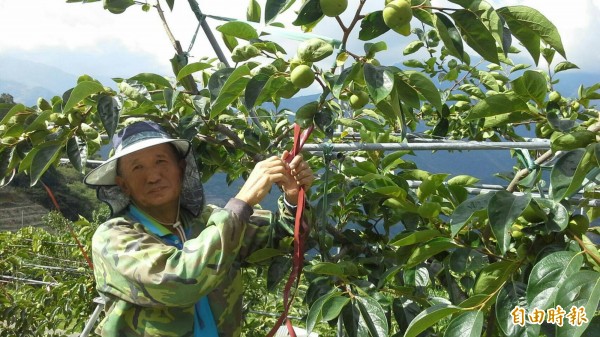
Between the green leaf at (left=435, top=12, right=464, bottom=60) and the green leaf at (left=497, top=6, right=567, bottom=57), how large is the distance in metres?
0.07

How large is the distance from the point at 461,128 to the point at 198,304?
1237 millimetres

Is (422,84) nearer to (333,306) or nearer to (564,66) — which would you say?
(333,306)

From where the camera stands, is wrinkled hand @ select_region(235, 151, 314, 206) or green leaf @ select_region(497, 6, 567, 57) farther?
wrinkled hand @ select_region(235, 151, 314, 206)

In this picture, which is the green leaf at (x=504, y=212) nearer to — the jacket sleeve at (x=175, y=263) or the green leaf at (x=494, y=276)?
the green leaf at (x=494, y=276)

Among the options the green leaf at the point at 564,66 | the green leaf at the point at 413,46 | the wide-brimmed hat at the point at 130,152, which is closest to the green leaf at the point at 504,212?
the wide-brimmed hat at the point at 130,152

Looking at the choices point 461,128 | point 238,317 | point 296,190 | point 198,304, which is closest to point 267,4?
point 296,190

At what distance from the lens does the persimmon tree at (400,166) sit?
33.0 inches

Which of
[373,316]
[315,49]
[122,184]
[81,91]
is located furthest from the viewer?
[122,184]

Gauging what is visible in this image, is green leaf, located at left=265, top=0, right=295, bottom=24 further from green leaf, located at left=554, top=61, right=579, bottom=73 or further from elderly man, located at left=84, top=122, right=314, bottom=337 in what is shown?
green leaf, located at left=554, top=61, right=579, bottom=73

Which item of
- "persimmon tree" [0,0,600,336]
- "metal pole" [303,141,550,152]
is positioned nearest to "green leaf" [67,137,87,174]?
"persimmon tree" [0,0,600,336]

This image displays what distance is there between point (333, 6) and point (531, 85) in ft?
1.24

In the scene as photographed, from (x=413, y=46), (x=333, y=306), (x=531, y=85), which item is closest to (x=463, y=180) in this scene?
(x=531, y=85)

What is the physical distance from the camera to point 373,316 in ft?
3.29

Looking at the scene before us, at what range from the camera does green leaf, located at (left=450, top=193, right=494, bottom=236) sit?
91 cm
